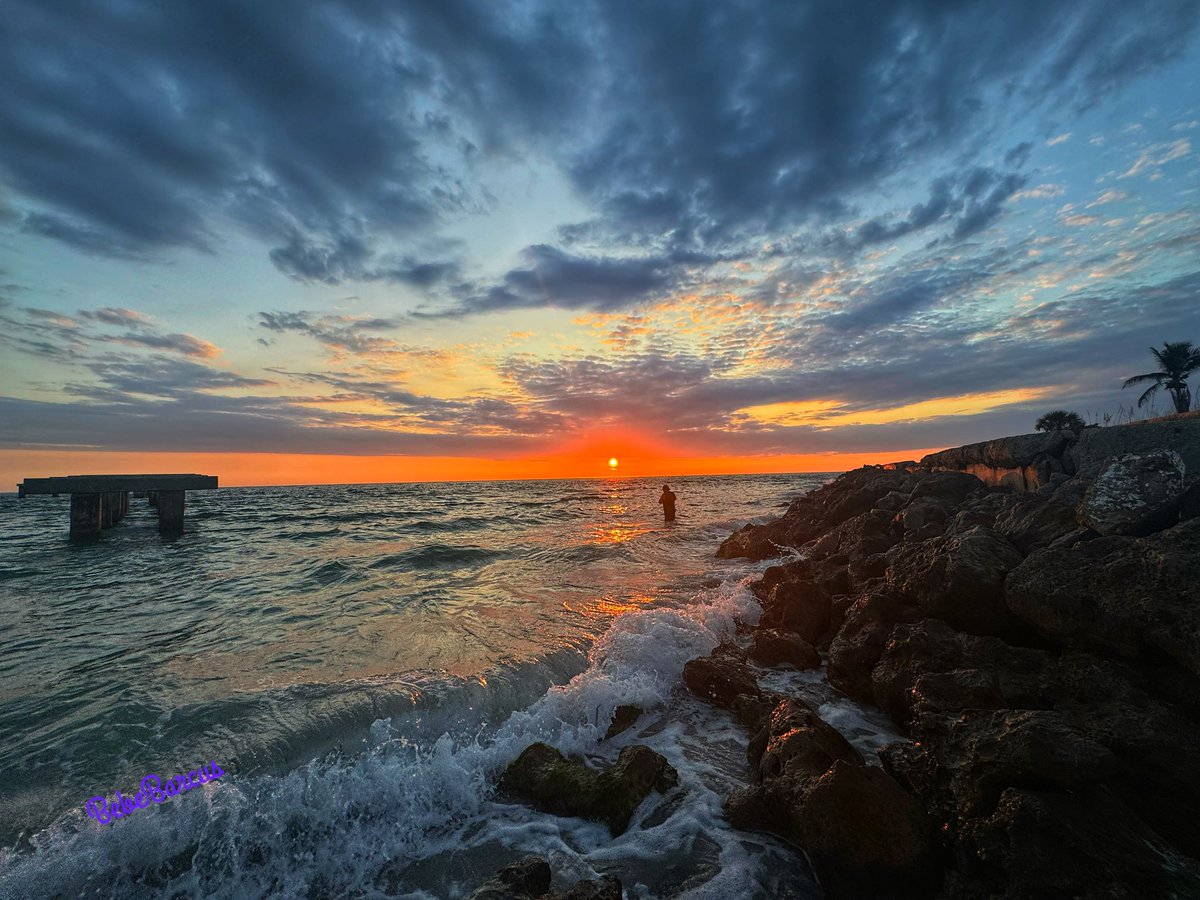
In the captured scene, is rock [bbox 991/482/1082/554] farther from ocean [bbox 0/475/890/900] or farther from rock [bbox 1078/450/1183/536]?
ocean [bbox 0/475/890/900]

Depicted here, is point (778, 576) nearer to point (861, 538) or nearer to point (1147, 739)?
point (861, 538)

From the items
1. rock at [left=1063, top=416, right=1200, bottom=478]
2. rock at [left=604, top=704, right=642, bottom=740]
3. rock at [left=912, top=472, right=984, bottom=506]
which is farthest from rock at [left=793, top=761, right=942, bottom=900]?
rock at [left=912, top=472, right=984, bottom=506]

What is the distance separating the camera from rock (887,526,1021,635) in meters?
5.54

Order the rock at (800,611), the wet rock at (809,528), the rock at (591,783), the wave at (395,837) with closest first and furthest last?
the wave at (395,837)
the rock at (591,783)
the rock at (800,611)
the wet rock at (809,528)

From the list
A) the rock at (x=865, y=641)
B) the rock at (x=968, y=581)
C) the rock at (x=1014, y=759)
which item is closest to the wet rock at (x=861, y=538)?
the rock at (x=865, y=641)

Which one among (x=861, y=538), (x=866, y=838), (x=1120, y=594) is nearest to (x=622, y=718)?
(x=866, y=838)

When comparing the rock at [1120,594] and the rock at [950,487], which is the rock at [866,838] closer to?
the rock at [1120,594]

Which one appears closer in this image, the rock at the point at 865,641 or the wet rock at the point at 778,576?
the rock at the point at 865,641

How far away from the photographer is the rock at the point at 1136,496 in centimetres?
557

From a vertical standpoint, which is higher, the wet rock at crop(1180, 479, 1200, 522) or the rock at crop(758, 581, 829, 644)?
the wet rock at crop(1180, 479, 1200, 522)

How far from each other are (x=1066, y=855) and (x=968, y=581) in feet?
10.8

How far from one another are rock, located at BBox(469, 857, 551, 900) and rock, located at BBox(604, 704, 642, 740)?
2.60m

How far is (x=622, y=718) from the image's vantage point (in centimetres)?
609

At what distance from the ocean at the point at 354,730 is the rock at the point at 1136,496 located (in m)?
3.55
